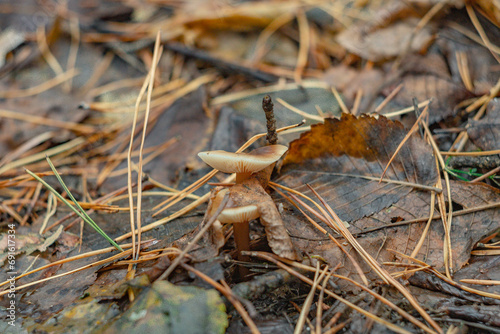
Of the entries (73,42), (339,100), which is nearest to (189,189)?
(339,100)

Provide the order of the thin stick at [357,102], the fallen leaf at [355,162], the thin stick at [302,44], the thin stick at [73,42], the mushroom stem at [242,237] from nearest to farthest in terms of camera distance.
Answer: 1. the mushroom stem at [242,237]
2. the fallen leaf at [355,162]
3. the thin stick at [357,102]
4. the thin stick at [302,44]
5. the thin stick at [73,42]

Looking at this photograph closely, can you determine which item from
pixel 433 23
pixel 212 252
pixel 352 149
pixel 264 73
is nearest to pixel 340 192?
pixel 352 149

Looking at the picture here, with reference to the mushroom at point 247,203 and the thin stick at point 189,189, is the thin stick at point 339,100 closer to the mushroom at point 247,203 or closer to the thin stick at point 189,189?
the thin stick at point 189,189

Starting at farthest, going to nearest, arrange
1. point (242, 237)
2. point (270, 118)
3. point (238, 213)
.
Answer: point (270, 118)
point (242, 237)
point (238, 213)

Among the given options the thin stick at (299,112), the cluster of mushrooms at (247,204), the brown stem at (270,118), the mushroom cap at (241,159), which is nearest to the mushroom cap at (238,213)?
the cluster of mushrooms at (247,204)

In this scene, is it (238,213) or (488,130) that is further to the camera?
(488,130)

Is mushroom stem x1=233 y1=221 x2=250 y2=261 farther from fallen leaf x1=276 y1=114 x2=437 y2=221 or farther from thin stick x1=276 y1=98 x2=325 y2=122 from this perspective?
thin stick x1=276 y1=98 x2=325 y2=122

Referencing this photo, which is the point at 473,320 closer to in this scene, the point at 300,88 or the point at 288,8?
the point at 300,88

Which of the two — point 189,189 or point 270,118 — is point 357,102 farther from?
point 189,189
